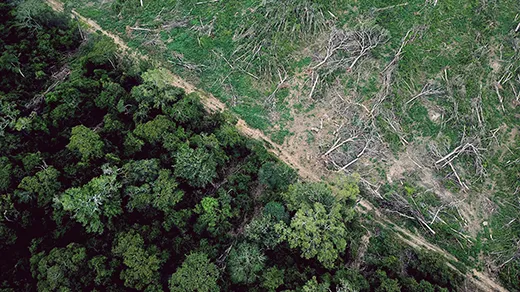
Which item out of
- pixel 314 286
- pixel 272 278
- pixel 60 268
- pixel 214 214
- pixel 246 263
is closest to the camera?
pixel 60 268

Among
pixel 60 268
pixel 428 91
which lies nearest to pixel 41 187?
pixel 60 268

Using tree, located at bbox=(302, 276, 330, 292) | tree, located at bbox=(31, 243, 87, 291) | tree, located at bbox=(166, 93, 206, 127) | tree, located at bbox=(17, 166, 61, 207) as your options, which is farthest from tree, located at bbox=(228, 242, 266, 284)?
tree, located at bbox=(17, 166, 61, 207)

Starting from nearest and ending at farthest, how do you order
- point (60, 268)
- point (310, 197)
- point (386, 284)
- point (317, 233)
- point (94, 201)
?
point (60, 268) < point (386, 284) < point (94, 201) < point (317, 233) < point (310, 197)

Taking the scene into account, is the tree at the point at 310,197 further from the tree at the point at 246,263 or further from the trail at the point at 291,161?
the trail at the point at 291,161

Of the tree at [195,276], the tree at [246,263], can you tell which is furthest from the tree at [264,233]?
the tree at [195,276]

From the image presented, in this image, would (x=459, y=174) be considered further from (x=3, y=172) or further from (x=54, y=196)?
(x=3, y=172)

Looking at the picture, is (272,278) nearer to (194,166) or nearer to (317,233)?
(317,233)
